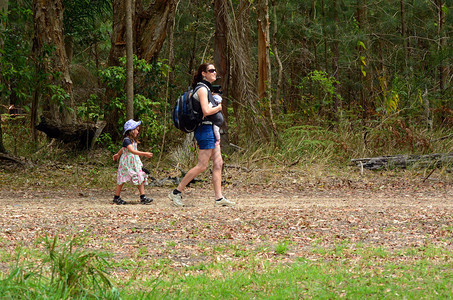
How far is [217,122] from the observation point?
7773mm

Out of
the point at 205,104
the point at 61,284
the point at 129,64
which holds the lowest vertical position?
the point at 61,284

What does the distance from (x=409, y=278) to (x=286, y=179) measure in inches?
284

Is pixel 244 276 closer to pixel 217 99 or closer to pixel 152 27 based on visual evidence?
pixel 217 99

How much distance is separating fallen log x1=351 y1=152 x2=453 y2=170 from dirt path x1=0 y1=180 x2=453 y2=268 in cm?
291

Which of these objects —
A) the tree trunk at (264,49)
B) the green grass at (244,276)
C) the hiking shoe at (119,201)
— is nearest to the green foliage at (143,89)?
the hiking shoe at (119,201)

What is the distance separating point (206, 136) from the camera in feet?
25.5

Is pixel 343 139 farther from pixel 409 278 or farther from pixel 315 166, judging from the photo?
pixel 409 278

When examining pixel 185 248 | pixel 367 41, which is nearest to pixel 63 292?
pixel 185 248

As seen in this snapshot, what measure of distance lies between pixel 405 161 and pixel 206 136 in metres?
6.26

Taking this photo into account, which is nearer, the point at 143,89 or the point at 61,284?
the point at 61,284

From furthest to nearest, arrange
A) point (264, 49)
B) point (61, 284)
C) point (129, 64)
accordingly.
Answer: point (264, 49), point (129, 64), point (61, 284)

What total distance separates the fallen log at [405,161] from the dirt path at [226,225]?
291 centimetres

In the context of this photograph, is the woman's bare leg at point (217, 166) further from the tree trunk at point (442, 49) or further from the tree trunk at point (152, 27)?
the tree trunk at point (442, 49)

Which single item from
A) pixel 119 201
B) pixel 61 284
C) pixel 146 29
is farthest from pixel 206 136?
pixel 146 29
